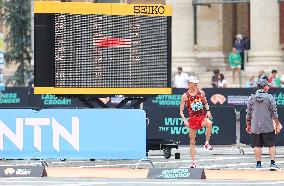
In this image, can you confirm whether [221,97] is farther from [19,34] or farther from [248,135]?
[248,135]

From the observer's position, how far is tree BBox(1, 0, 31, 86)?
171ft

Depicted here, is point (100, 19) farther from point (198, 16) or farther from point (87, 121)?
point (198, 16)

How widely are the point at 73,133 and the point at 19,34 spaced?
93.9ft

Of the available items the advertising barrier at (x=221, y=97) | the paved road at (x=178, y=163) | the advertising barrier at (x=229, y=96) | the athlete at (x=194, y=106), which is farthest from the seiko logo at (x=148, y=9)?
the advertising barrier at (x=229, y=96)

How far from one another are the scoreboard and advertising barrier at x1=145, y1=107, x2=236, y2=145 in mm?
1828

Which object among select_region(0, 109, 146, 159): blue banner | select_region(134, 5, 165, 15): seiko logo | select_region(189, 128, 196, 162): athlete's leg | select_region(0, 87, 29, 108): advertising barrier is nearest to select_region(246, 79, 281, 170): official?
select_region(189, 128, 196, 162): athlete's leg

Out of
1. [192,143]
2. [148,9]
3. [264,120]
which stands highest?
[148,9]

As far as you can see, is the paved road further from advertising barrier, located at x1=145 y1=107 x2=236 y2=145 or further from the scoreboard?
the scoreboard

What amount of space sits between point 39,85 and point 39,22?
1235mm

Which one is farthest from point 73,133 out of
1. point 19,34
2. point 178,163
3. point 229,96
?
point 19,34

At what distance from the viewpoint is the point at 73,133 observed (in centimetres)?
2450

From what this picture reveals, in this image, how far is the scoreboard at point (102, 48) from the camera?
2711 centimetres

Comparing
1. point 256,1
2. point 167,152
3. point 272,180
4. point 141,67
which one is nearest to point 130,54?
point 141,67

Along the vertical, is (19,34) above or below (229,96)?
above
